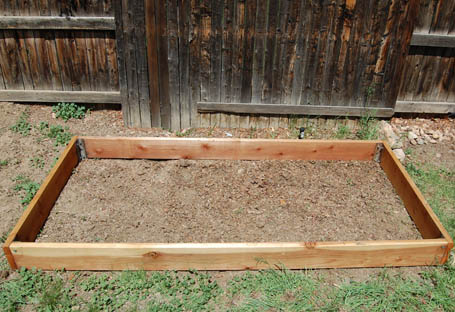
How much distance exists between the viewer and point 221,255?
304cm

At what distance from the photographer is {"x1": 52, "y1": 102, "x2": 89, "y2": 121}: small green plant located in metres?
5.28

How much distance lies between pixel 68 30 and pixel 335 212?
3916mm

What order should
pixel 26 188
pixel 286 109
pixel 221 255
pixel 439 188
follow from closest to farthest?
pixel 221 255, pixel 26 188, pixel 439 188, pixel 286 109

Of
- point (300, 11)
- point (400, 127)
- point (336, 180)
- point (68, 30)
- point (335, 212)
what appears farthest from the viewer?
point (400, 127)

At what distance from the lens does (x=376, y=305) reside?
2.90 meters

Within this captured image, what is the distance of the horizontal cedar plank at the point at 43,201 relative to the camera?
311cm

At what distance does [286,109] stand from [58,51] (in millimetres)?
3070

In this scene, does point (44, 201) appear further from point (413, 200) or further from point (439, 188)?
point (439, 188)

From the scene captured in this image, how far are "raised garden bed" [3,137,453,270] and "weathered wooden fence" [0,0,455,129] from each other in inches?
33.4

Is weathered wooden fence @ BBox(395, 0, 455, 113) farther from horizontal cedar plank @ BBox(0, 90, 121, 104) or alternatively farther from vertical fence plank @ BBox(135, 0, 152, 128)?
horizontal cedar plank @ BBox(0, 90, 121, 104)

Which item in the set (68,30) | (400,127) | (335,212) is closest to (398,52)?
(400,127)

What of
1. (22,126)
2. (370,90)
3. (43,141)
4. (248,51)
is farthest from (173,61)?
(370,90)

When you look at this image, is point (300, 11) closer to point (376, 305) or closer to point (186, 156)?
point (186, 156)

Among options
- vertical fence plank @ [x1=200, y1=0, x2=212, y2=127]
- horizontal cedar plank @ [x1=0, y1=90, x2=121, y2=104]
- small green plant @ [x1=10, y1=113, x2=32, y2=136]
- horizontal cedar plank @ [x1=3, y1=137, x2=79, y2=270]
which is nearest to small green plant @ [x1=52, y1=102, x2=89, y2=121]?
horizontal cedar plank @ [x1=0, y1=90, x2=121, y2=104]
